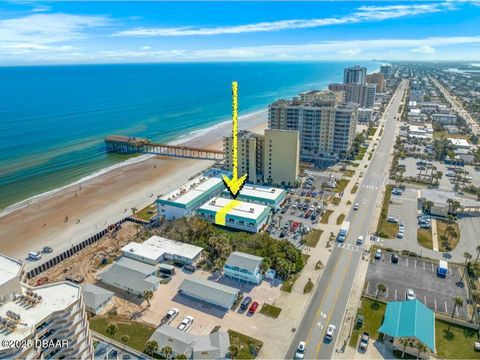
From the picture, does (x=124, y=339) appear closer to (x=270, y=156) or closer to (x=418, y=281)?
(x=418, y=281)

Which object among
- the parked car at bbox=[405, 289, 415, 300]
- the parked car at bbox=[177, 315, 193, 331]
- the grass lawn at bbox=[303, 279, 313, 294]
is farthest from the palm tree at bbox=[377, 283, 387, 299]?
the parked car at bbox=[177, 315, 193, 331]

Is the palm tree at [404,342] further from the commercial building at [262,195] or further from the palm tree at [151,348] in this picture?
the commercial building at [262,195]

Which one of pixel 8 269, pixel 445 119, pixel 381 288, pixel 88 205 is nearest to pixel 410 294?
pixel 381 288

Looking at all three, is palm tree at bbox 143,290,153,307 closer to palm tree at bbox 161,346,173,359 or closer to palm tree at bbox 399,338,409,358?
palm tree at bbox 161,346,173,359

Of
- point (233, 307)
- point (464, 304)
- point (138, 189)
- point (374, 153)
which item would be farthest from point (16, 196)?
point (374, 153)

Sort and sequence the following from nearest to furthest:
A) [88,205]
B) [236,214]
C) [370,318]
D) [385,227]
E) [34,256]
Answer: [370,318], [34,256], [236,214], [385,227], [88,205]

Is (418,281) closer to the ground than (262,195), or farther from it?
closer to the ground
